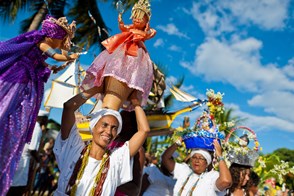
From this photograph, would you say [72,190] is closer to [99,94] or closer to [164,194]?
[99,94]

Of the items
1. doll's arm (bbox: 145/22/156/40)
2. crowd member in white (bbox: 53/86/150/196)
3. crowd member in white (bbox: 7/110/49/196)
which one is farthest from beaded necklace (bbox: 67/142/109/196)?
crowd member in white (bbox: 7/110/49/196)

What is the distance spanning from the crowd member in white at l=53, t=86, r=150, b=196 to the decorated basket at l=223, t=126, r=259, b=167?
157 centimetres

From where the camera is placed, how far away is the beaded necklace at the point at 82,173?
2.43 metres

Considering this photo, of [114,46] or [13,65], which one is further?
[114,46]

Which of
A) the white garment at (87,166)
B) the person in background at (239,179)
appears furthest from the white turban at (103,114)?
the person in background at (239,179)

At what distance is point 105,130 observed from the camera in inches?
101

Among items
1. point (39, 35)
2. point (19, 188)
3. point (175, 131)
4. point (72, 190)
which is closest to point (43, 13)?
point (19, 188)

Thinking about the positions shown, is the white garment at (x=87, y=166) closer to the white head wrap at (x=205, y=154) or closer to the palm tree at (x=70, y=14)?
the white head wrap at (x=205, y=154)

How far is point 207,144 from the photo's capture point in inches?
144

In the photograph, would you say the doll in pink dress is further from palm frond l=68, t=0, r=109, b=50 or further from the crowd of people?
palm frond l=68, t=0, r=109, b=50

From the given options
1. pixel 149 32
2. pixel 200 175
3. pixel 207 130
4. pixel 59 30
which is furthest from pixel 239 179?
pixel 59 30

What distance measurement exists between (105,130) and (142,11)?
1036 millimetres

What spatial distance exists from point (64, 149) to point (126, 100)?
0.58 meters

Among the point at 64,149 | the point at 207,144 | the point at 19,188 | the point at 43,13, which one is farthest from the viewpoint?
the point at 43,13
